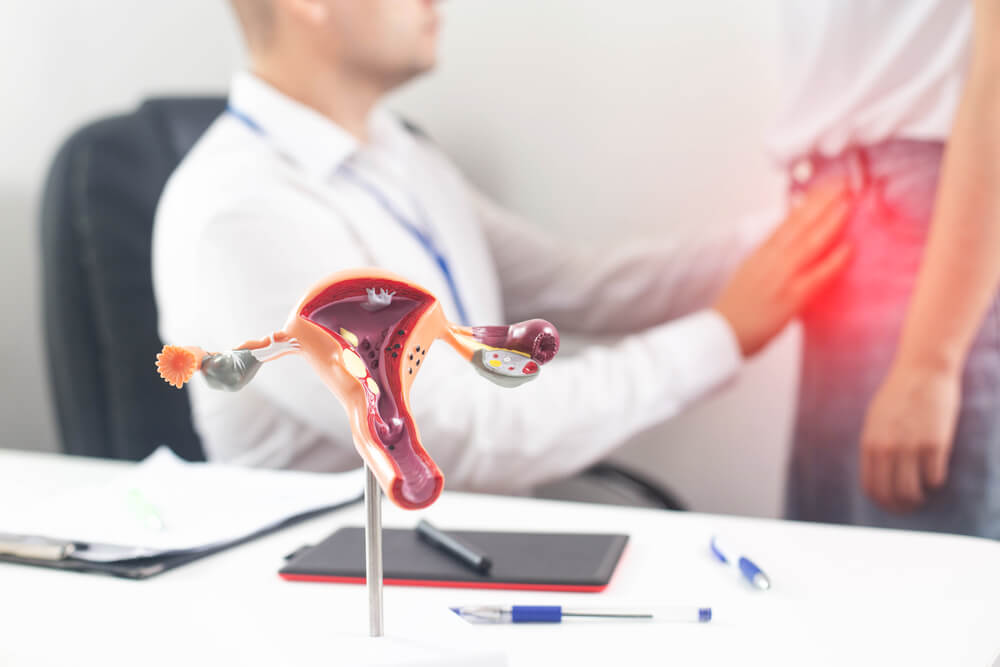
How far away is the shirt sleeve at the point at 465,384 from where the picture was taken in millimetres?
→ 882

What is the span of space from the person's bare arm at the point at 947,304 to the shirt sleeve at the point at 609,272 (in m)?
0.18

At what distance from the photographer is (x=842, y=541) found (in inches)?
24.1

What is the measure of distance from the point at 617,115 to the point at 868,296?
341 millimetres

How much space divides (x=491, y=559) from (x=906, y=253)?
54 centimetres

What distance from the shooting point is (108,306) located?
3.41 feet

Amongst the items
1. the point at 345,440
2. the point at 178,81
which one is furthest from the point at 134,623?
the point at 178,81

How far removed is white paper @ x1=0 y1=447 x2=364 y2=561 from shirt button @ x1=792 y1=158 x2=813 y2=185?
1.81 ft

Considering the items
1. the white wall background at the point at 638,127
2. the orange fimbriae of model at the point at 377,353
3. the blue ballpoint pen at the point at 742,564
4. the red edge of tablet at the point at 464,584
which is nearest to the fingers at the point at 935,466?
the white wall background at the point at 638,127

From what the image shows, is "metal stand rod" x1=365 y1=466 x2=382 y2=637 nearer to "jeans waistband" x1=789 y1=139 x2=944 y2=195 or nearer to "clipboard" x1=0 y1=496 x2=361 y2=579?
"clipboard" x1=0 y1=496 x2=361 y2=579

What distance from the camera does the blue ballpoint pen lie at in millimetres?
526

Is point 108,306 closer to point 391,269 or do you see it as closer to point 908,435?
point 391,269

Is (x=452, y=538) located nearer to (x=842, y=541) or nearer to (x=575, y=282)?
(x=842, y=541)

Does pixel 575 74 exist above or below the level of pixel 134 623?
above

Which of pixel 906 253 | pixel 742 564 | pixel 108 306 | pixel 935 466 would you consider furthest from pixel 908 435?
pixel 108 306
